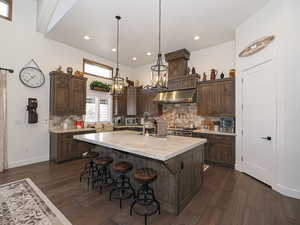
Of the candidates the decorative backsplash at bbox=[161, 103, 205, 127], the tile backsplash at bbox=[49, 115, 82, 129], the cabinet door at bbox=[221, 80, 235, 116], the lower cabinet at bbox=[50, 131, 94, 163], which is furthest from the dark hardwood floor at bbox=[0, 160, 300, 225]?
the decorative backsplash at bbox=[161, 103, 205, 127]

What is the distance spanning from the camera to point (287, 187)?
2.60 meters

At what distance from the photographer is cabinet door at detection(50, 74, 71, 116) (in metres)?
4.41

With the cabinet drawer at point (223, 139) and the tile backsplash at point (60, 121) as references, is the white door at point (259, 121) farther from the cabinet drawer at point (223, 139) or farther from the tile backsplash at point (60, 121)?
the tile backsplash at point (60, 121)

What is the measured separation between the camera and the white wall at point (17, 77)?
3826mm

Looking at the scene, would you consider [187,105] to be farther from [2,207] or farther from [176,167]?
[2,207]

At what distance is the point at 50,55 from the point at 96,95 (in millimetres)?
2023

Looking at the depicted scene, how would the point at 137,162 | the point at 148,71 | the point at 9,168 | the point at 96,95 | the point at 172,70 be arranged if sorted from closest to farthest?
the point at 137,162 < the point at 9,168 < the point at 172,70 < the point at 96,95 < the point at 148,71

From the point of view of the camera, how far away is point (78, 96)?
496 centimetres

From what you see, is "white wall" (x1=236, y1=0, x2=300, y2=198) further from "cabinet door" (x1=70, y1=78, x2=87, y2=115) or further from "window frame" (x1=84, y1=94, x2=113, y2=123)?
"window frame" (x1=84, y1=94, x2=113, y2=123)

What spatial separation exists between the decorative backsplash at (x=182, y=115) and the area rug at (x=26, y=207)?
14.7 ft

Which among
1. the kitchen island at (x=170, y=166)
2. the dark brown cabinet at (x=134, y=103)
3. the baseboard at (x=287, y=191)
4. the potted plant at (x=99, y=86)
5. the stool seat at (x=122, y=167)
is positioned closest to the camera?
the kitchen island at (x=170, y=166)

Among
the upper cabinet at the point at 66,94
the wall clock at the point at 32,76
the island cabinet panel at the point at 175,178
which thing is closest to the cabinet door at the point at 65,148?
the upper cabinet at the point at 66,94

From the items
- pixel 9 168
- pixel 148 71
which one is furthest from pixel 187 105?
pixel 9 168

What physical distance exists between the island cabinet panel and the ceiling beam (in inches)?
152
